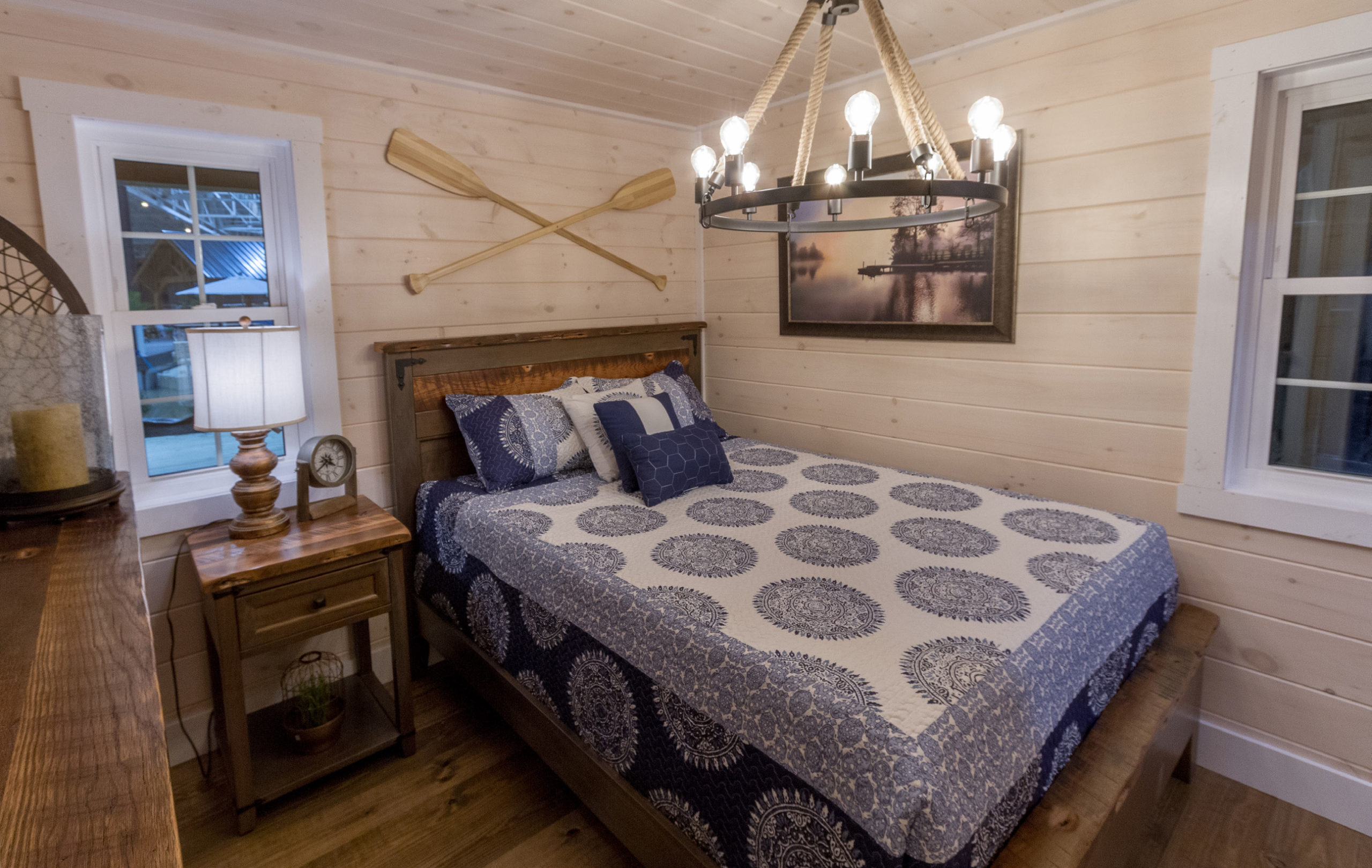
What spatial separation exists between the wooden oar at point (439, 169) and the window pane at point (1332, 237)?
2.49m

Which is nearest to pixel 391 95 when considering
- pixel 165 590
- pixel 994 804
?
pixel 165 590

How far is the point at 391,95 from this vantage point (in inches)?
99.3

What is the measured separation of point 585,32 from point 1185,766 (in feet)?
9.44

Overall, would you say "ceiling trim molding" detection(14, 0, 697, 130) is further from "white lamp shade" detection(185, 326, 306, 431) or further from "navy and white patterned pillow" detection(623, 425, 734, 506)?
"navy and white patterned pillow" detection(623, 425, 734, 506)

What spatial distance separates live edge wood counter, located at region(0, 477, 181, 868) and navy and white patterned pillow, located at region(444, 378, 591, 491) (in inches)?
56.7

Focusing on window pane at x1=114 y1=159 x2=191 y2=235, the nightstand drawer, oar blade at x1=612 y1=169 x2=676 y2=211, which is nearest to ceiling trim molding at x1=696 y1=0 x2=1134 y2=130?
oar blade at x1=612 y1=169 x2=676 y2=211

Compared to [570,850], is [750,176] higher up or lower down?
higher up

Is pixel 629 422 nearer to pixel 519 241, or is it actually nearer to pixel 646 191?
pixel 519 241

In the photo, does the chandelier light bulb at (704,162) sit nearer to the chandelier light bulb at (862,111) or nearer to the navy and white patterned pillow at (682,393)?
the chandelier light bulb at (862,111)

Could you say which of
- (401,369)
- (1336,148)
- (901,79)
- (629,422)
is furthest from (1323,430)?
(401,369)

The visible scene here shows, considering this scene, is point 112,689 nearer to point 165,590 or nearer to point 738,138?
point 738,138

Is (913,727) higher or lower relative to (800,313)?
lower

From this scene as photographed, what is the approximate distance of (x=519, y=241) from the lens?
2887 mm

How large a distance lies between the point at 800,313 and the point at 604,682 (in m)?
1.96
